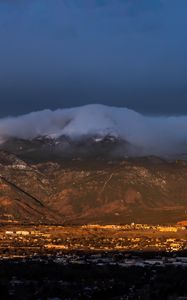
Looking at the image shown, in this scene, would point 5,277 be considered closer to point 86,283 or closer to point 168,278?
→ point 86,283

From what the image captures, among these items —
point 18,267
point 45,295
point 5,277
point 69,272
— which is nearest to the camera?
point 45,295

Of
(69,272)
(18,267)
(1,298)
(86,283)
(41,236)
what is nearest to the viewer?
(1,298)

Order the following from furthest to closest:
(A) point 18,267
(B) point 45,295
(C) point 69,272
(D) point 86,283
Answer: (A) point 18,267
(C) point 69,272
(D) point 86,283
(B) point 45,295

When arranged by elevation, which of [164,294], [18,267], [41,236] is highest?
[41,236]

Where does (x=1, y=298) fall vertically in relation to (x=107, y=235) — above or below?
below

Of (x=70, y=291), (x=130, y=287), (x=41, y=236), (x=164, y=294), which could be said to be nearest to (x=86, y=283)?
(x=130, y=287)

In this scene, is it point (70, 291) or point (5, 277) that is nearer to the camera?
point (70, 291)

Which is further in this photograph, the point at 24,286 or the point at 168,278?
the point at 168,278

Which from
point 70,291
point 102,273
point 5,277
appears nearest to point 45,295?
point 70,291

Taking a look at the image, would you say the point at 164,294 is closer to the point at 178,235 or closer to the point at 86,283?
the point at 86,283
